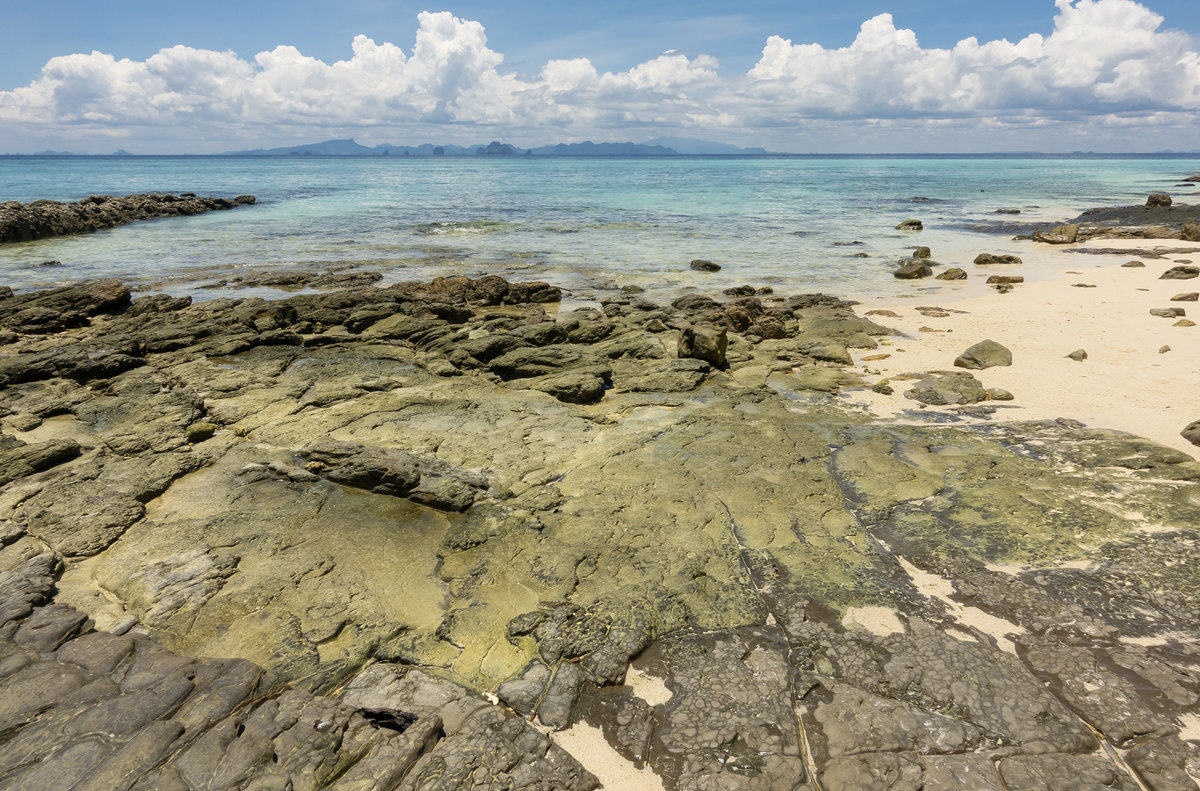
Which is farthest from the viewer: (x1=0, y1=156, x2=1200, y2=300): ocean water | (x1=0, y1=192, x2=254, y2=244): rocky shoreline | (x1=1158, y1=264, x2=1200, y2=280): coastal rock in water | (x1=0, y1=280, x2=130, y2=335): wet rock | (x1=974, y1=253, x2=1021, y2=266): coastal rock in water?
(x1=0, y1=192, x2=254, y2=244): rocky shoreline

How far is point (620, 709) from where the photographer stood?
3.97 m

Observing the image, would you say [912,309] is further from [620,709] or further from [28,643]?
[28,643]

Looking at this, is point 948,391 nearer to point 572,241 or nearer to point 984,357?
point 984,357

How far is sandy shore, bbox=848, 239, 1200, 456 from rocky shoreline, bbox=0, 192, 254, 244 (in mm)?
38705

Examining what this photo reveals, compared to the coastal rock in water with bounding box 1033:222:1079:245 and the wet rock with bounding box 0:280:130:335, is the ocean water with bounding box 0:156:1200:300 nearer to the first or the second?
the coastal rock in water with bounding box 1033:222:1079:245

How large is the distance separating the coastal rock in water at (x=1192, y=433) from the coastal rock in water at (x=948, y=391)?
2.17 m

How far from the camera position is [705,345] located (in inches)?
412

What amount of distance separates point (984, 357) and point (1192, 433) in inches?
130

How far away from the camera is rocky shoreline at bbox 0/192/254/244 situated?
98.2 ft

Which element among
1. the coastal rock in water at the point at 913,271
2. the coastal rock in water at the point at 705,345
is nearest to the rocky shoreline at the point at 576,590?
the coastal rock in water at the point at 705,345

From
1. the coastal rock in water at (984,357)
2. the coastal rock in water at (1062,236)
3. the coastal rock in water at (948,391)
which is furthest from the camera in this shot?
the coastal rock in water at (1062,236)

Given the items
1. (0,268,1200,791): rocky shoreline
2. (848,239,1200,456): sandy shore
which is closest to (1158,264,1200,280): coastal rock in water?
(848,239,1200,456): sandy shore

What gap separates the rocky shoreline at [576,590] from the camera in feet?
11.7

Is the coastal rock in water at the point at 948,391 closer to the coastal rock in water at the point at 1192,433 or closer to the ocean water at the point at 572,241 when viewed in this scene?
the coastal rock in water at the point at 1192,433
